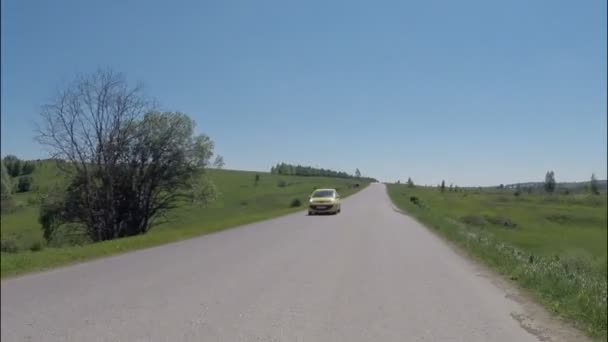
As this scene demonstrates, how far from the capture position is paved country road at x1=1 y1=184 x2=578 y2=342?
16.8 feet

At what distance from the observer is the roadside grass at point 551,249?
266 inches

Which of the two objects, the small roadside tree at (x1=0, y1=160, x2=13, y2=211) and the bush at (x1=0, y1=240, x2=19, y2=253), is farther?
the bush at (x1=0, y1=240, x2=19, y2=253)

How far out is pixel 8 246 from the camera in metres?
17.9

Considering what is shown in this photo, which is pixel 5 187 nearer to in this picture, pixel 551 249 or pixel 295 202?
pixel 295 202

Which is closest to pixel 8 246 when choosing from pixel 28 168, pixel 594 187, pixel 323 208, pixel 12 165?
pixel 28 168

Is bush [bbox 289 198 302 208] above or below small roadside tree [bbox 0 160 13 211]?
below

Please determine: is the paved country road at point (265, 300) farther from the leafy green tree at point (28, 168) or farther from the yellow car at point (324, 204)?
the yellow car at point (324, 204)

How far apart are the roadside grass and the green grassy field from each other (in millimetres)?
9214

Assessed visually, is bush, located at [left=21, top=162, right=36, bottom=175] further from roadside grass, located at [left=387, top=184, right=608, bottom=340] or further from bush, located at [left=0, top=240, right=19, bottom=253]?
roadside grass, located at [left=387, top=184, right=608, bottom=340]

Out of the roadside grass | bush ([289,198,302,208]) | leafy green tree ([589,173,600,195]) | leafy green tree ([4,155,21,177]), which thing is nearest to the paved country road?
the roadside grass

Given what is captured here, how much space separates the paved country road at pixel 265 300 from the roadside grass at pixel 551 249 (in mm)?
676

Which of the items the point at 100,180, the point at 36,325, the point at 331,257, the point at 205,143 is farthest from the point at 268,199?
the point at 36,325

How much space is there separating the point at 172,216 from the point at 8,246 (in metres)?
12.7

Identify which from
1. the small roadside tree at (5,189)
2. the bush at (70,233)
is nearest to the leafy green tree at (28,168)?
the small roadside tree at (5,189)
